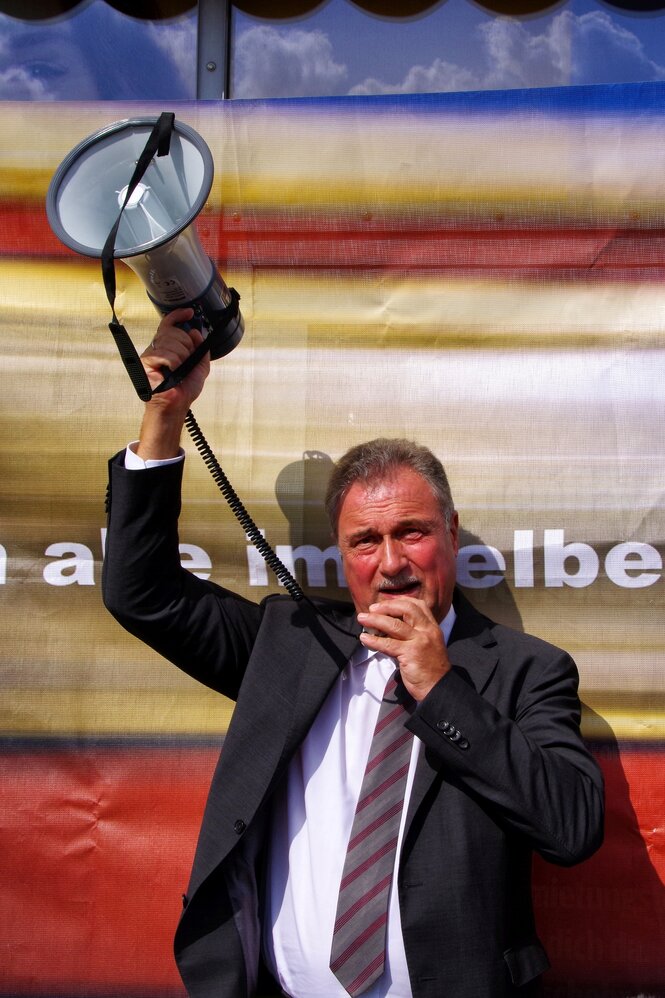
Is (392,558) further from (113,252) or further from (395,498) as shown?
(113,252)

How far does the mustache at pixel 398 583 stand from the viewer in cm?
205

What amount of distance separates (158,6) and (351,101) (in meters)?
0.80

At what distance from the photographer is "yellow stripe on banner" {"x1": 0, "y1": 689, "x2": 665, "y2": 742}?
2.48m

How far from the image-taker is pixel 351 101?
250cm

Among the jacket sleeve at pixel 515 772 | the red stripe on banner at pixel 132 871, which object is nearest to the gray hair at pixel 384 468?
the jacket sleeve at pixel 515 772

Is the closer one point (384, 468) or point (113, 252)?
point (113, 252)

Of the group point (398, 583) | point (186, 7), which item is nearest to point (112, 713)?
point (398, 583)

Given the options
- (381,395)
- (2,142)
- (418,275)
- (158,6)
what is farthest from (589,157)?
(2,142)

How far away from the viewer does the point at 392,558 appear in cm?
206

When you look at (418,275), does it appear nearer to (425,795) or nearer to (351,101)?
(351,101)

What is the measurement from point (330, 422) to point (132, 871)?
1283mm

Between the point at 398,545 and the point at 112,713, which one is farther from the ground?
the point at 398,545

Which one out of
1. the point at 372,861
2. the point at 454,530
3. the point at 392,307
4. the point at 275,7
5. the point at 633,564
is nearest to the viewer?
the point at 372,861

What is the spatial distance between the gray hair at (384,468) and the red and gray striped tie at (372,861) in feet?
1.63
